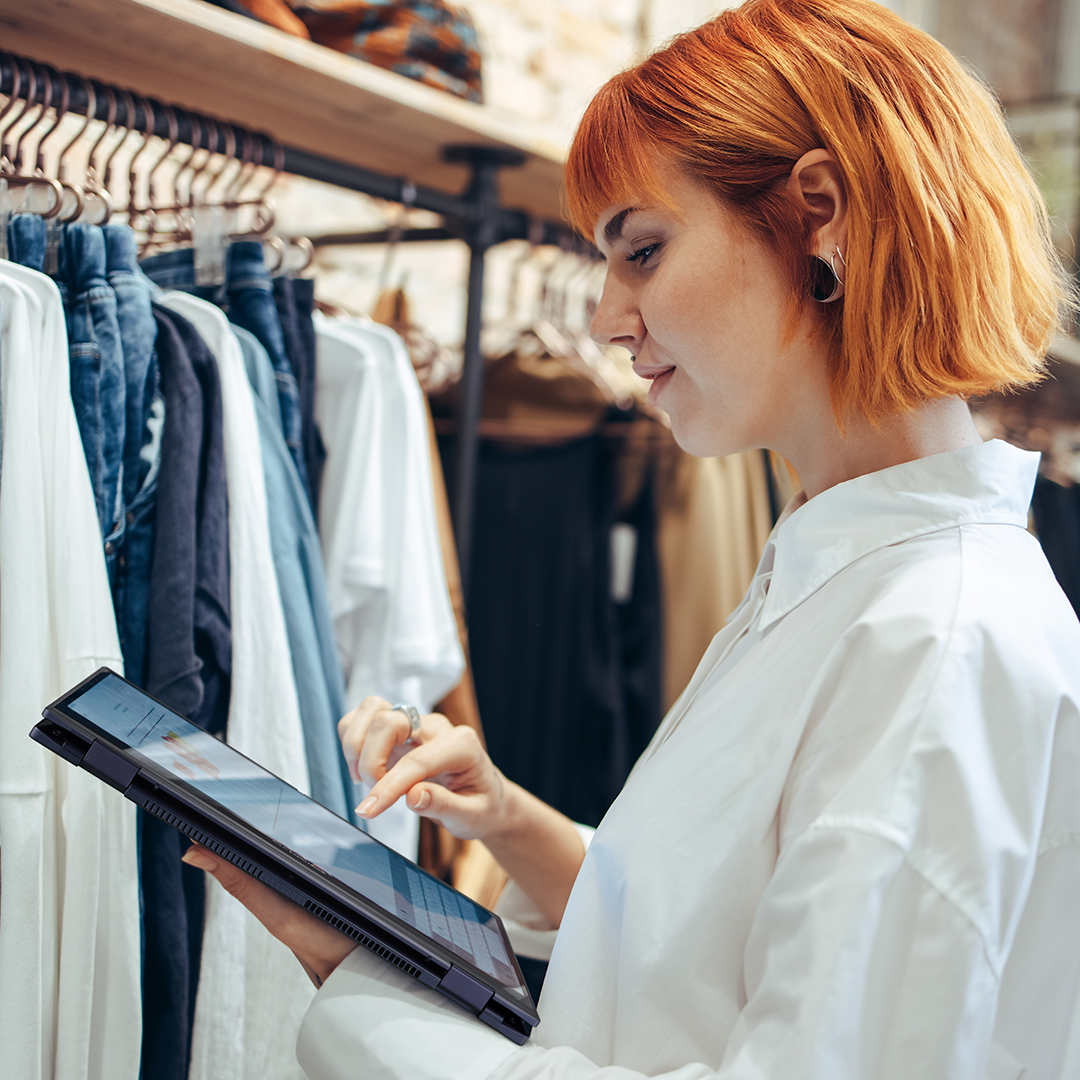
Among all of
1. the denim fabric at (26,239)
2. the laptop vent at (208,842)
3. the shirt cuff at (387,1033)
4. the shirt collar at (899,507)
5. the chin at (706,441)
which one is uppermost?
the denim fabric at (26,239)

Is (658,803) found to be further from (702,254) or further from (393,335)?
(393,335)

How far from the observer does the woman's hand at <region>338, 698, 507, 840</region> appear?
2.73 feet

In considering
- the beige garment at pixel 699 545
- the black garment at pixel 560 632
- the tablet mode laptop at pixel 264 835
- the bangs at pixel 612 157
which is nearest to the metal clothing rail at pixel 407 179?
the black garment at pixel 560 632

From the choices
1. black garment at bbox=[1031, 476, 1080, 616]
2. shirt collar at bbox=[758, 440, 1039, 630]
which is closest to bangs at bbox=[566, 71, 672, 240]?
shirt collar at bbox=[758, 440, 1039, 630]

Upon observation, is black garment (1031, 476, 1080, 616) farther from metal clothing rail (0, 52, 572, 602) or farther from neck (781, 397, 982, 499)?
neck (781, 397, 982, 499)

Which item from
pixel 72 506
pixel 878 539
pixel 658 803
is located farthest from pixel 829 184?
pixel 72 506

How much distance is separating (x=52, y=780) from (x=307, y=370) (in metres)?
0.55

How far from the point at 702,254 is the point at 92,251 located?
58 cm

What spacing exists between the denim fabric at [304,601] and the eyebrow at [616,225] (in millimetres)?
483

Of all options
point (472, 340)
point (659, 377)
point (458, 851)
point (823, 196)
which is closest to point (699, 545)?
point (472, 340)

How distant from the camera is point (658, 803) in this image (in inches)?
26.0

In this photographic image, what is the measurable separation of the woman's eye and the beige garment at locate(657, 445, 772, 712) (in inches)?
31.5

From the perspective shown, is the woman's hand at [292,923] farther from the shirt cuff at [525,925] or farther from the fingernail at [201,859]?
the shirt cuff at [525,925]

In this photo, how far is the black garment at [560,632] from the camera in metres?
1.58
